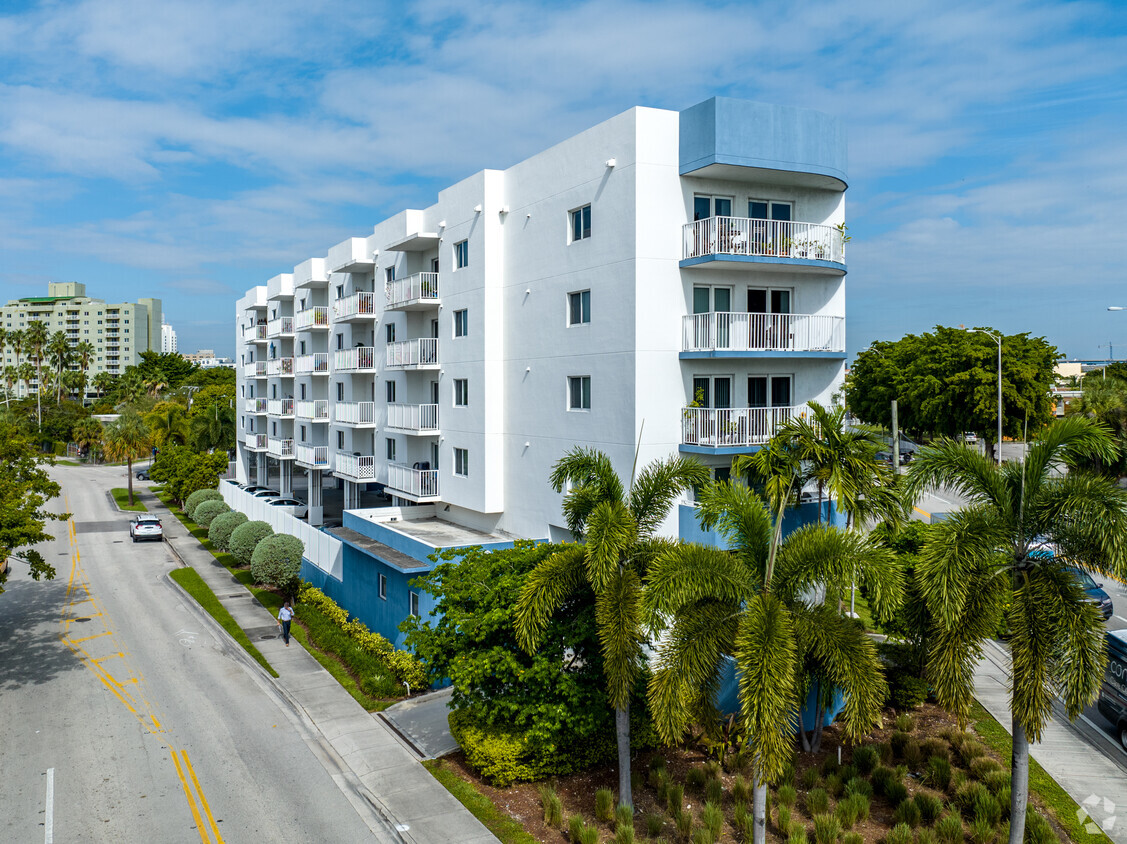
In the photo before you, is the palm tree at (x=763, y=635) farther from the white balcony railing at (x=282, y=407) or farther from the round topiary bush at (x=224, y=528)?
the white balcony railing at (x=282, y=407)

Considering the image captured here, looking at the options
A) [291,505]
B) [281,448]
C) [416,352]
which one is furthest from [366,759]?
[281,448]

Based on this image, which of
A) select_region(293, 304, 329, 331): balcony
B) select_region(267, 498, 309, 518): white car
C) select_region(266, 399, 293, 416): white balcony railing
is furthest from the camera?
select_region(266, 399, 293, 416): white balcony railing

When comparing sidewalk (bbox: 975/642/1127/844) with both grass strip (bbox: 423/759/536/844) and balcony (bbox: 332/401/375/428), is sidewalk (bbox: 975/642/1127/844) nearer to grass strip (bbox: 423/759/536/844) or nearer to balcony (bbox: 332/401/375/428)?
grass strip (bbox: 423/759/536/844)

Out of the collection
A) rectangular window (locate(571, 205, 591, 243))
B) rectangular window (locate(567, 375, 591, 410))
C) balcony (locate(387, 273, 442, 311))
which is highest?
rectangular window (locate(571, 205, 591, 243))

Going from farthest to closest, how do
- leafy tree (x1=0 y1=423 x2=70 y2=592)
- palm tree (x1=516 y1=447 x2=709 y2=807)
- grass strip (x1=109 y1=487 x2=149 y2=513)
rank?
1. grass strip (x1=109 y1=487 x2=149 y2=513)
2. leafy tree (x1=0 y1=423 x2=70 y2=592)
3. palm tree (x1=516 y1=447 x2=709 y2=807)

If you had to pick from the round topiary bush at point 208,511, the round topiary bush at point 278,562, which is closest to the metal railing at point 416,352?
the round topiary bush at point 278,562

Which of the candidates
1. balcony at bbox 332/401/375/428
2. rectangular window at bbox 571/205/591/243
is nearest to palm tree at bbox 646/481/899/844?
rectangular window at bbox 571/205/591/243

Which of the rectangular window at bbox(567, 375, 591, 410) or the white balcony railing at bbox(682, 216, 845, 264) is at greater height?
the white balcony railing at bbox(682, 216, 845, 264)

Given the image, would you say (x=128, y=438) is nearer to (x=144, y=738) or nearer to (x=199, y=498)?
(x=199, y=498)

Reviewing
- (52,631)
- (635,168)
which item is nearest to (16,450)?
(52,631)
